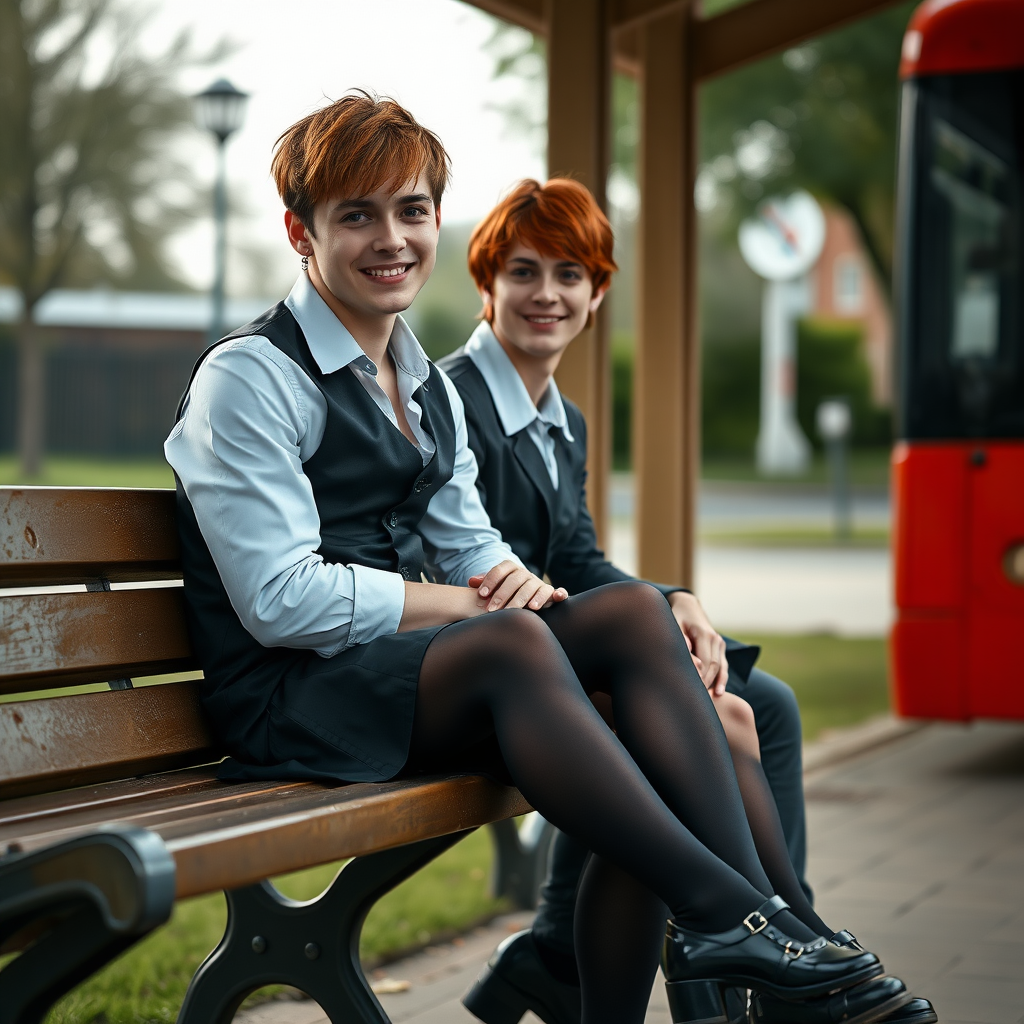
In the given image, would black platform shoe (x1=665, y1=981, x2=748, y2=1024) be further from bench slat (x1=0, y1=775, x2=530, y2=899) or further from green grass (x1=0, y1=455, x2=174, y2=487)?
green grass (x1=0, y1=455, x2=174, y2=487)

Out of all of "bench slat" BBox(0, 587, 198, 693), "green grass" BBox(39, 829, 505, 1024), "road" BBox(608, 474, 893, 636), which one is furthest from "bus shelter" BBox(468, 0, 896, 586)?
"bench slat" BBox(0, 587, 198, 693)

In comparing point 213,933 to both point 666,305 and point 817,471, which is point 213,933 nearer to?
point 666,305

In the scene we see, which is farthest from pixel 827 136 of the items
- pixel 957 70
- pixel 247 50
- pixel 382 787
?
pixel 382 787

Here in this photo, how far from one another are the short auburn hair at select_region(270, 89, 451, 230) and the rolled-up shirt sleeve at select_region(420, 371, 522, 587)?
1.53ft

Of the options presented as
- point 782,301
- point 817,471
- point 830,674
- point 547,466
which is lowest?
point 817,471

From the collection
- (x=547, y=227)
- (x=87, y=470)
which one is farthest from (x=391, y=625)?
(x=87, y=470)

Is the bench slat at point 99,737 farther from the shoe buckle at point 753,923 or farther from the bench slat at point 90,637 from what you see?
the shoe buckle at point 753,923

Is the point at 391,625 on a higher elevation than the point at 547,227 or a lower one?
lower

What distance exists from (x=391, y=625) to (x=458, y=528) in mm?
483

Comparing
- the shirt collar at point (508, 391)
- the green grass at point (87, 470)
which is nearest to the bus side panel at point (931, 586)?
the shirt collar at point (508, 391)

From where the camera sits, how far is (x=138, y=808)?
2.32m

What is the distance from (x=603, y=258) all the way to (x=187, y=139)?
1930 cm

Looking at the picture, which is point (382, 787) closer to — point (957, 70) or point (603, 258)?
point (603, 258)

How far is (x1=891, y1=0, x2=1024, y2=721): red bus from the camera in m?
5.99
